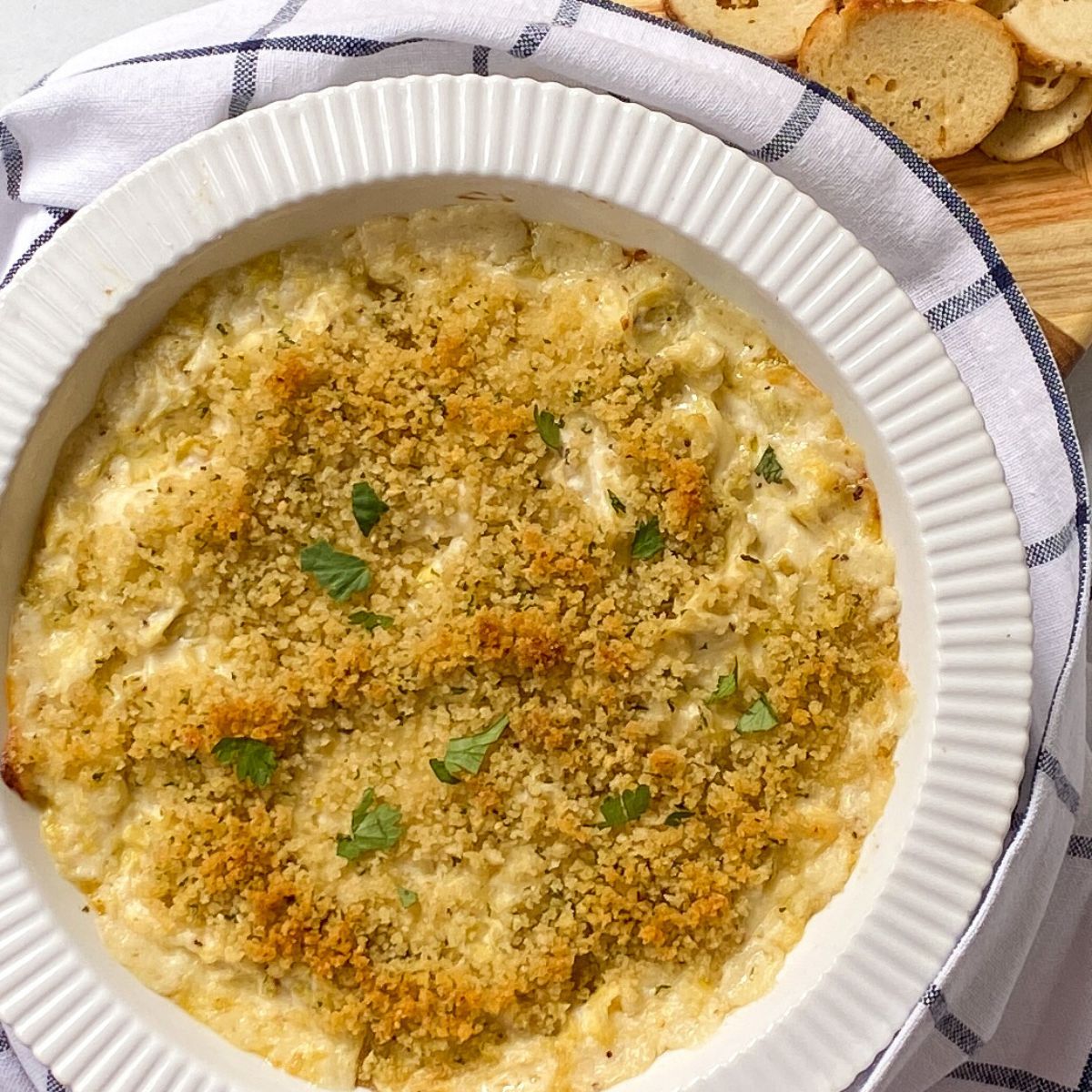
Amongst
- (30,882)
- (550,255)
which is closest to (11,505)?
(30,882)

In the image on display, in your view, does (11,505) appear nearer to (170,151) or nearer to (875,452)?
(170,151)

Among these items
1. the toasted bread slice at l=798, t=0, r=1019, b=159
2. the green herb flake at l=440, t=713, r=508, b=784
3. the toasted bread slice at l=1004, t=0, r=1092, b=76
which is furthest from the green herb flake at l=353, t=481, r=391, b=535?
the toasted bread slice at l=1004, t=0, r=1092, b=76

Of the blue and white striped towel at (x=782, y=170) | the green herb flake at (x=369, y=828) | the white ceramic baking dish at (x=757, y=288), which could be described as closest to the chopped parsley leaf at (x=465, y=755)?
the green herb flake at (x=369, y=828)

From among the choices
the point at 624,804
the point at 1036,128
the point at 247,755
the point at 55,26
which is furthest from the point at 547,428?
the point at 55,26

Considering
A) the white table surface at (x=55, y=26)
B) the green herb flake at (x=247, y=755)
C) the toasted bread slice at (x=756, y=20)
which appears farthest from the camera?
the white table surface at (x=55, y=26)

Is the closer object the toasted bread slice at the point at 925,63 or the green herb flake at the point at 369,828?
the green herb flake at the point at 369,828

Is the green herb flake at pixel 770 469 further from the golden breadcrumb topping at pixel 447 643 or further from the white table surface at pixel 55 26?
the white table surface at pixel 55 26
